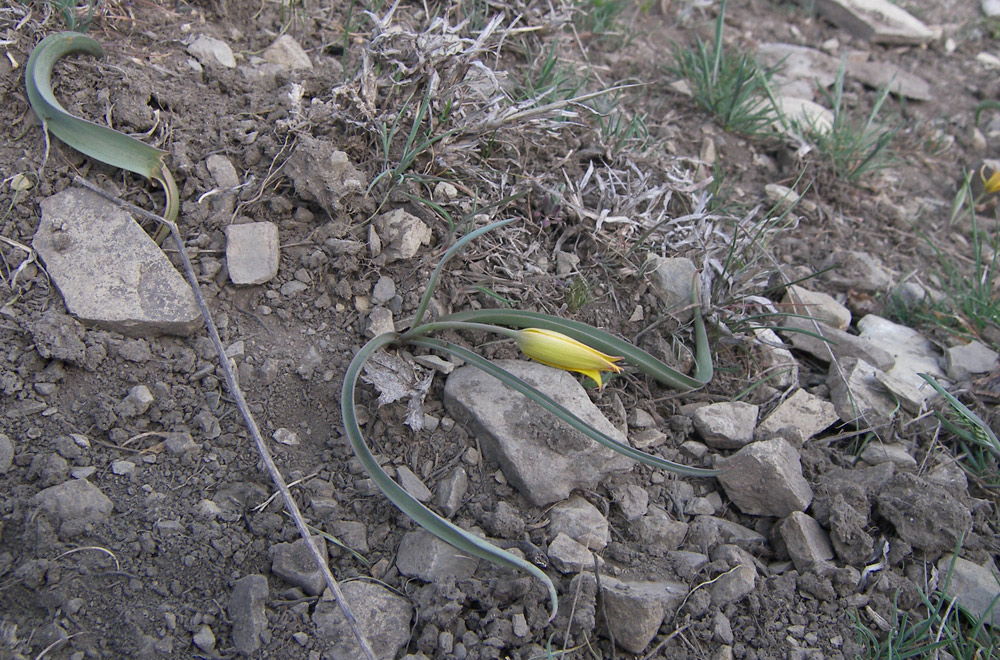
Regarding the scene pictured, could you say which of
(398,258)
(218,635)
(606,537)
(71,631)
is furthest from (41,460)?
(606,537)

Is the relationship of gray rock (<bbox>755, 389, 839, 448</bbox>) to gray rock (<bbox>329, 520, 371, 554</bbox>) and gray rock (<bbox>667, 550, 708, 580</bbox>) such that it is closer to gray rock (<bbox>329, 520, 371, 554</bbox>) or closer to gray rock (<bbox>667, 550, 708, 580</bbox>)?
gray rock (<bbox>667, 550, 708, 580</bbox>)

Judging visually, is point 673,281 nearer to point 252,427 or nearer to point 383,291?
point 383,291

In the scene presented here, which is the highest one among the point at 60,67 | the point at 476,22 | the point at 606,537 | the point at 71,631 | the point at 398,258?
the point at 476,22

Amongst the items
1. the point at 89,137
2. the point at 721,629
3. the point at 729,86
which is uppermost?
the point at 729,86

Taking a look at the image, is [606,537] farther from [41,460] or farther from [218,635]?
[41,460]

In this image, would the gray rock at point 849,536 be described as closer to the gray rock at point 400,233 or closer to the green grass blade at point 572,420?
the green grass blade at point 572,420

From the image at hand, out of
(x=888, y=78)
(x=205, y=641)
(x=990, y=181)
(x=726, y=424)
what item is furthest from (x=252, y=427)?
(x=888, y=78)
